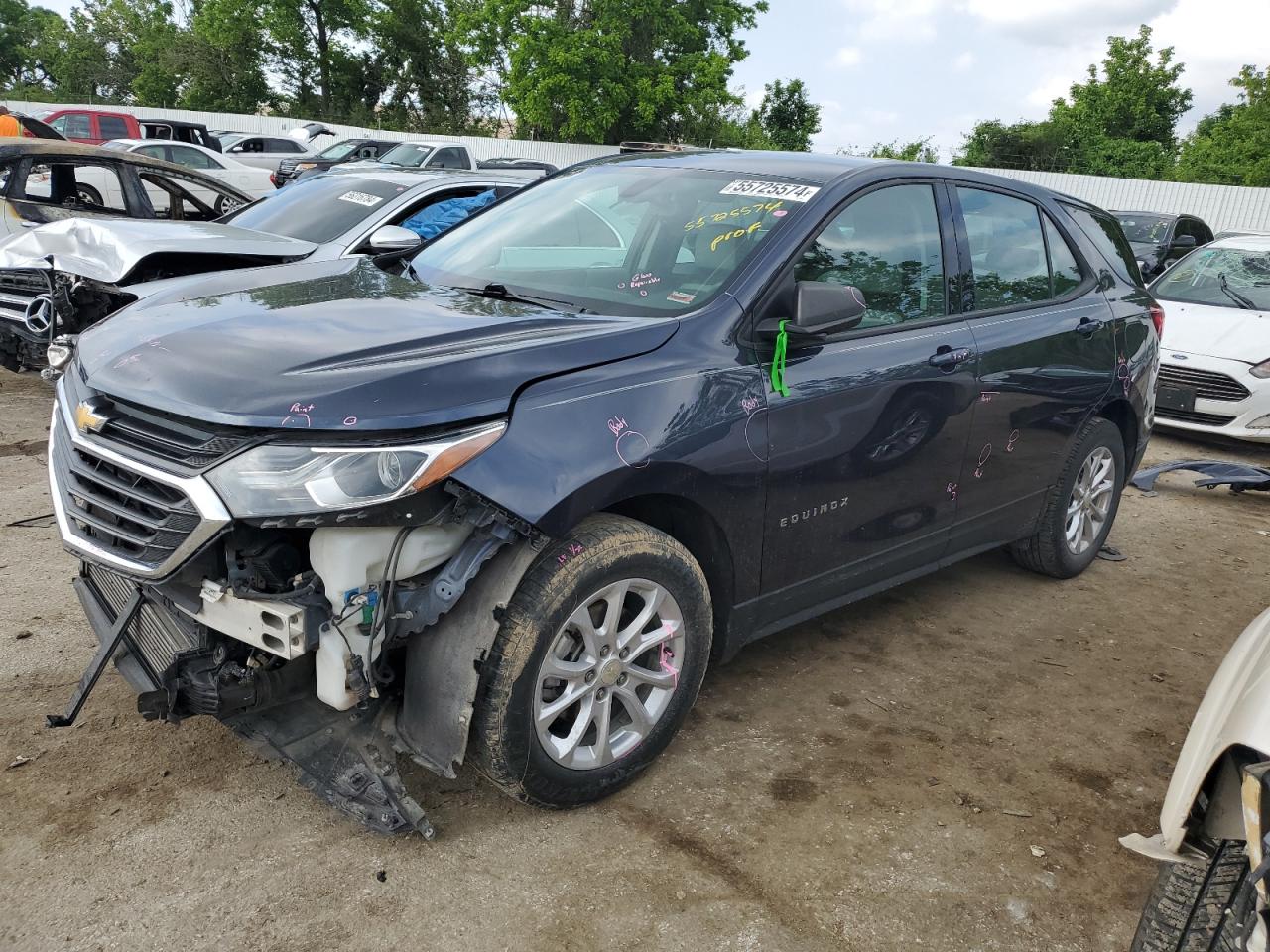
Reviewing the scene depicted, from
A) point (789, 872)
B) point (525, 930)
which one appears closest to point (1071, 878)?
point (789, 872)

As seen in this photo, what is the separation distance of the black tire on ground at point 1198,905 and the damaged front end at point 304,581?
1551 millimetres

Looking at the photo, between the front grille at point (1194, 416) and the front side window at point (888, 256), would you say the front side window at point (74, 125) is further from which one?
the front side window at point (888, 256)

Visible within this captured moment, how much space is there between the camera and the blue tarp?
7.25m

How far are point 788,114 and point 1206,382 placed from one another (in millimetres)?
39878

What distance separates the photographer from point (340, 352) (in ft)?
8.50

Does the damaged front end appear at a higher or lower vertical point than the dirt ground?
higher

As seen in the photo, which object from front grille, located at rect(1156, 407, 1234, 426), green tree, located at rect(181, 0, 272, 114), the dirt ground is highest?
green tree, located at rect(181, 0, 272, 114)

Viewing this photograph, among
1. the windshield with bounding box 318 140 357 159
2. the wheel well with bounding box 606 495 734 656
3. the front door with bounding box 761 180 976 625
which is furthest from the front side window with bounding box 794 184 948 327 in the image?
the windshield with bounding box 318 140 357 159

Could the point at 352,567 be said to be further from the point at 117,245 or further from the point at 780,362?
the point at 117,245

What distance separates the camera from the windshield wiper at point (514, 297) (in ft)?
10.6

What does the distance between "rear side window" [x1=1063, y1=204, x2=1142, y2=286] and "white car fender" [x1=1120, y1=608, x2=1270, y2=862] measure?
3.17m

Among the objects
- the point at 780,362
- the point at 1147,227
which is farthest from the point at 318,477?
the point at 1147,227

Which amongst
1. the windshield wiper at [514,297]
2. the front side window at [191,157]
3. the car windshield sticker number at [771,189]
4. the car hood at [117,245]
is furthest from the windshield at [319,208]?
the front side window at [191,157]

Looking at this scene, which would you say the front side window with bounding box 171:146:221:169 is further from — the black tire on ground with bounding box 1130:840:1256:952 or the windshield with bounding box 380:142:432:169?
the black tire on ground with bounding box 1130:840:1256:952
